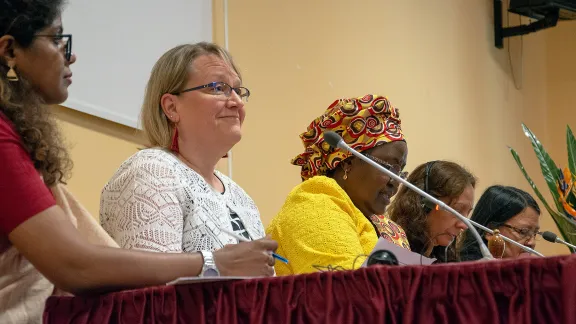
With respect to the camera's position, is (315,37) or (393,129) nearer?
(393,129)

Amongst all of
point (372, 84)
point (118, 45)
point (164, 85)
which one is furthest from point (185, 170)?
point (372, 84)

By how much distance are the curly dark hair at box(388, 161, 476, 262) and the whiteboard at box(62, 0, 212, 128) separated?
3.45ft

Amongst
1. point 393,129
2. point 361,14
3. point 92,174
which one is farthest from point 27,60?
point 361,14

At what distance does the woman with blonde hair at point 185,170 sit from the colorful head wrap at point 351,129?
0.41m

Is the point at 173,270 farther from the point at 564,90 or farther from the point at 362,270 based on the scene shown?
the point at 564,90

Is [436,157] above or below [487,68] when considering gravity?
below

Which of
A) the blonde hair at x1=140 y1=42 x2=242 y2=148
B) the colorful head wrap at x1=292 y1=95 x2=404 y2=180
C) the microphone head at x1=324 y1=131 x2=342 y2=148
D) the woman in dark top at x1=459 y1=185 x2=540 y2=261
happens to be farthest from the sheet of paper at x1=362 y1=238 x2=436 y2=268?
the woman in dark top at x1=459 y1=185 x2=540 y2=261

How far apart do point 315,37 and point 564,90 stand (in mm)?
2860

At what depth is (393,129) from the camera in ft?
9.94

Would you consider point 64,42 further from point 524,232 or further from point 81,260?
point 524,232

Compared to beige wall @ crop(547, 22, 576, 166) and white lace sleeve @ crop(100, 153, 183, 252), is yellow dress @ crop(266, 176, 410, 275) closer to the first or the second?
white lace sleeve @ crop(100, 153, 183, 252)

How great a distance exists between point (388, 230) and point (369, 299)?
1.48m

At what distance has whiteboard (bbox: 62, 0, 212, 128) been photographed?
2986mm

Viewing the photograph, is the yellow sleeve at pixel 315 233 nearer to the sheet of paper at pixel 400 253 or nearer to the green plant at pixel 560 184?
the sheet of paper at pixel 400 253
